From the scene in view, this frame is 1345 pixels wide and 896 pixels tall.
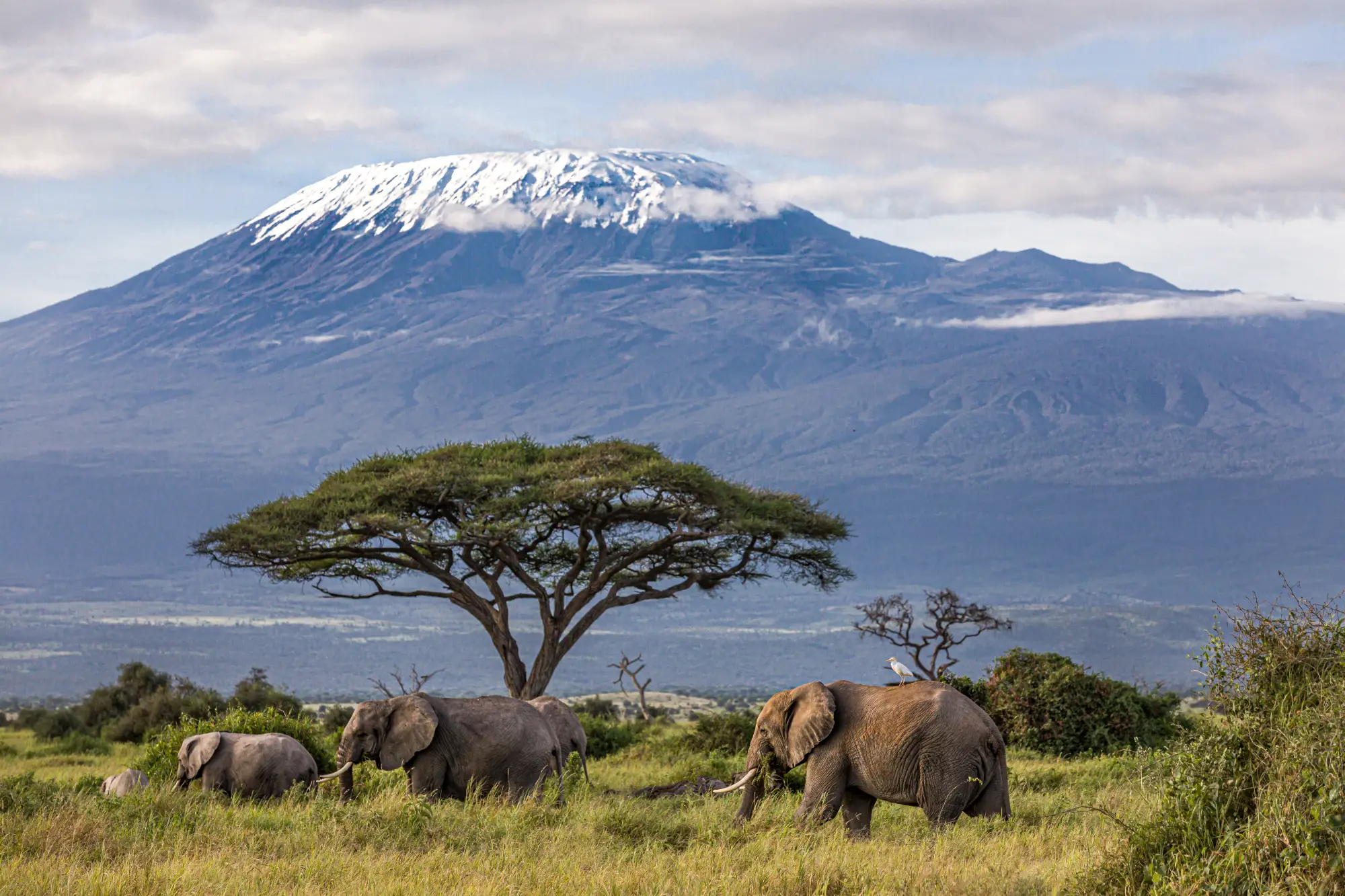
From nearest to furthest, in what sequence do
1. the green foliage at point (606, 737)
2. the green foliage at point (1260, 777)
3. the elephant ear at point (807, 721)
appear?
the green foliage at point (1260, 777) → the elephant ear at point (807, 721) → the green foliage at point (606, 737)

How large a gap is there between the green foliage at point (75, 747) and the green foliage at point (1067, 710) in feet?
58.3

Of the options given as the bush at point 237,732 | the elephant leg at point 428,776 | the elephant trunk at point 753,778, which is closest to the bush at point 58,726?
the bush at point 237,732

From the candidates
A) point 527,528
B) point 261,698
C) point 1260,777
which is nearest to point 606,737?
point 527,528

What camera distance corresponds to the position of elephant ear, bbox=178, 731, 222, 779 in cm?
1900

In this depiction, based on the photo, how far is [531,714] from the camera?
59.4 ft

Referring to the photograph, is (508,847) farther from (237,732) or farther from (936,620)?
(936,620)

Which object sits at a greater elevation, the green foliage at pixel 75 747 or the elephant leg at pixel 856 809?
the elephant leg at pixel 856 809

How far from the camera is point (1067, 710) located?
28.0 metres

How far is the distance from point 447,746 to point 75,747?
19093mm

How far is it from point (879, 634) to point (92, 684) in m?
144

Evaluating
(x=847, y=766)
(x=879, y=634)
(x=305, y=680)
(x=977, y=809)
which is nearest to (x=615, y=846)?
(x=847, y=766)

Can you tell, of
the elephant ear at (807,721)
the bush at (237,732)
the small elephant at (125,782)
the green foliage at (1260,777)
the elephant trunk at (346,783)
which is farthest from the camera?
the bush at (237,732)

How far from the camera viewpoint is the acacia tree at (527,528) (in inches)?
1302

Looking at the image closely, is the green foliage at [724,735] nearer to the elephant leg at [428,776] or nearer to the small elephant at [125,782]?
the elephant leg at [428,776]
